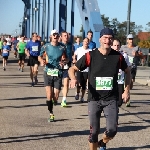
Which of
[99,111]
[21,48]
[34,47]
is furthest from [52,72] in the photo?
[21,48]

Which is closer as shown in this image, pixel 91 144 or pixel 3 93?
pixel 91 144

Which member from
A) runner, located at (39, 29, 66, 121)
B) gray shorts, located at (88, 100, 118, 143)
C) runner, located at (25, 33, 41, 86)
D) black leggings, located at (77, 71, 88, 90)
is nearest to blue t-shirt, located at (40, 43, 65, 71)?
runner, located at (39, 29, 66, 121)

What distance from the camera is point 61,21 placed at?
126 ft

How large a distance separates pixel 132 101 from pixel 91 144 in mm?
8011

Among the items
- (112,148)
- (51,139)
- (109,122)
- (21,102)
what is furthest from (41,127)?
(21,102)

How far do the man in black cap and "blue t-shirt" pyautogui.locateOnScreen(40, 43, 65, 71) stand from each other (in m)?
3.81

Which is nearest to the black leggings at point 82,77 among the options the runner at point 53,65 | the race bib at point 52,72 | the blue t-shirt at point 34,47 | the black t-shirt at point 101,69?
the runner at point 53,65

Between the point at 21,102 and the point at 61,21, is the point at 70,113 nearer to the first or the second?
the point at 21,102

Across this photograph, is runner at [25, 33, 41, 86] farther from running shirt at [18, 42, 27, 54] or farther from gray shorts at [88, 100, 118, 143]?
gray shorts at [88, 100, 118, 143]

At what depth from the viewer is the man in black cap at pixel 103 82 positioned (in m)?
6.89

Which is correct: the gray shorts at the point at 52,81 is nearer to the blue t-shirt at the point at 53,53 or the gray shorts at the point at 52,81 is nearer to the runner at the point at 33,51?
the blue t-shirt at the point at 53,53

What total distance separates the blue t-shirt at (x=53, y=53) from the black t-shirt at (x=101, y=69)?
151 inches

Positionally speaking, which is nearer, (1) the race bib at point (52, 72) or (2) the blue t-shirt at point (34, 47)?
(1) the race bib at point (52, 72)

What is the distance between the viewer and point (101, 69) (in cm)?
693
